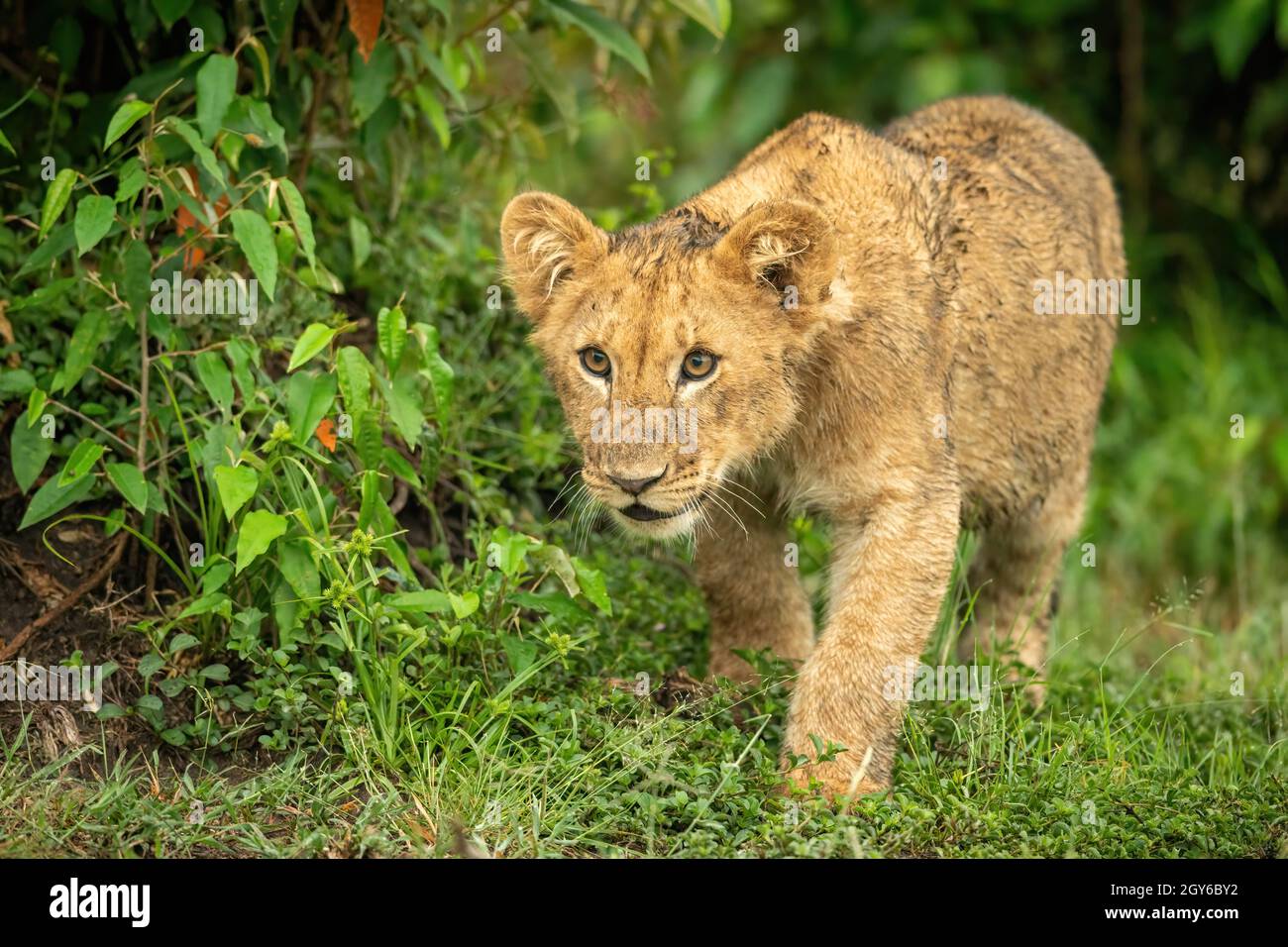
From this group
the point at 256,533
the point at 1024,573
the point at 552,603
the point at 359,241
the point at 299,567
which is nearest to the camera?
the point at 256,533

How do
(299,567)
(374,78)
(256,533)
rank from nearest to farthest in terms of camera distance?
1. (256,533)
2. (299,567)
3. (374,78)

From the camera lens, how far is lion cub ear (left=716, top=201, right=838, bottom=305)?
550 centimetres

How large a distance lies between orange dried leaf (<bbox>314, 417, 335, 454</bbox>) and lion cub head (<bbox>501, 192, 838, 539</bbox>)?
84 centimetres

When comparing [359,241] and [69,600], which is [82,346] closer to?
[69,600]

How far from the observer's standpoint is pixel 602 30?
6645 millimetres

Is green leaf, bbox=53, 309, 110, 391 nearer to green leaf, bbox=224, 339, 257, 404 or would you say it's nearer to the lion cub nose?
green leaf, bbox=224, 339, 257, 404

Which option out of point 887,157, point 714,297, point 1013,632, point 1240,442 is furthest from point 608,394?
point 1240,442

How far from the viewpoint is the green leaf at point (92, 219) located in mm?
5250

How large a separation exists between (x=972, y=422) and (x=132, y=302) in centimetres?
326

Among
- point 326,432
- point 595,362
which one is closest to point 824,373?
point 595,362

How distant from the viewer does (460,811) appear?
522cm

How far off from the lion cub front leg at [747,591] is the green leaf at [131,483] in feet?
7.09

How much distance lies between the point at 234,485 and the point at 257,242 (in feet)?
2.72
